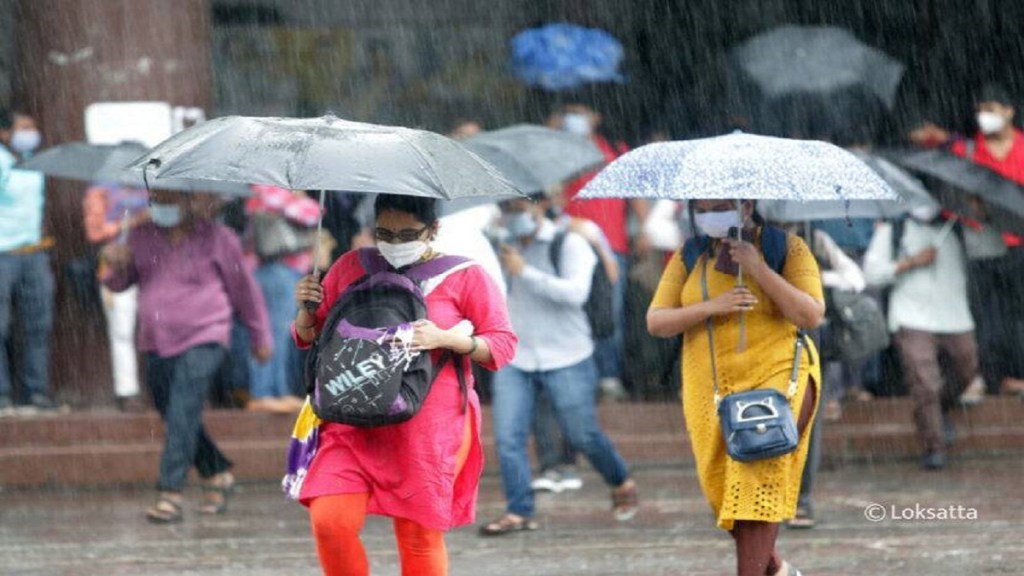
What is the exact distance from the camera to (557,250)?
1131 centimetres

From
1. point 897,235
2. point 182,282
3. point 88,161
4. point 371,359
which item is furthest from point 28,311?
point 371,359

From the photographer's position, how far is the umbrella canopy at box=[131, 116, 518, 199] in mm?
6590

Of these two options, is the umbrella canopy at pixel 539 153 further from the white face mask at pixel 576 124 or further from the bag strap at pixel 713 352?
the white face mask at pixel 576 124

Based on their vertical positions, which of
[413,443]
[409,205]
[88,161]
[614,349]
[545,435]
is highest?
[88,161]

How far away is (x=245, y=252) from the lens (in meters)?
→ 13.9

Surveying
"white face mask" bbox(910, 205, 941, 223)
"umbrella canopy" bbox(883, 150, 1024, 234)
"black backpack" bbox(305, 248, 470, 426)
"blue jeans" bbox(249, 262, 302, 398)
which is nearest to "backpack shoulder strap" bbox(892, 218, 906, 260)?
"white face mask" bbox(910, 205, 941, 223)

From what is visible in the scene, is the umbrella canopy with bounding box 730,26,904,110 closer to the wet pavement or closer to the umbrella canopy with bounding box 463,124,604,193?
the wet pavement

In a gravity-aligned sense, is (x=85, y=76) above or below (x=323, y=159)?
above

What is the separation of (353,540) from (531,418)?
4.32 metres

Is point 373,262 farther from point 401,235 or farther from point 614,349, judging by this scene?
point 614,349

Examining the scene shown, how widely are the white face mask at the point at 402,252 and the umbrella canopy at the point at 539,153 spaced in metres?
3.26

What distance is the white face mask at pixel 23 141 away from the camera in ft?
44.8

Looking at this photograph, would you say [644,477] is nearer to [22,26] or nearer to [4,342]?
[4,342]

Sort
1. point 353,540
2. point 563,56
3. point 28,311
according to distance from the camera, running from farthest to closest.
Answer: point 563,56
point 28,311
point 353,540
